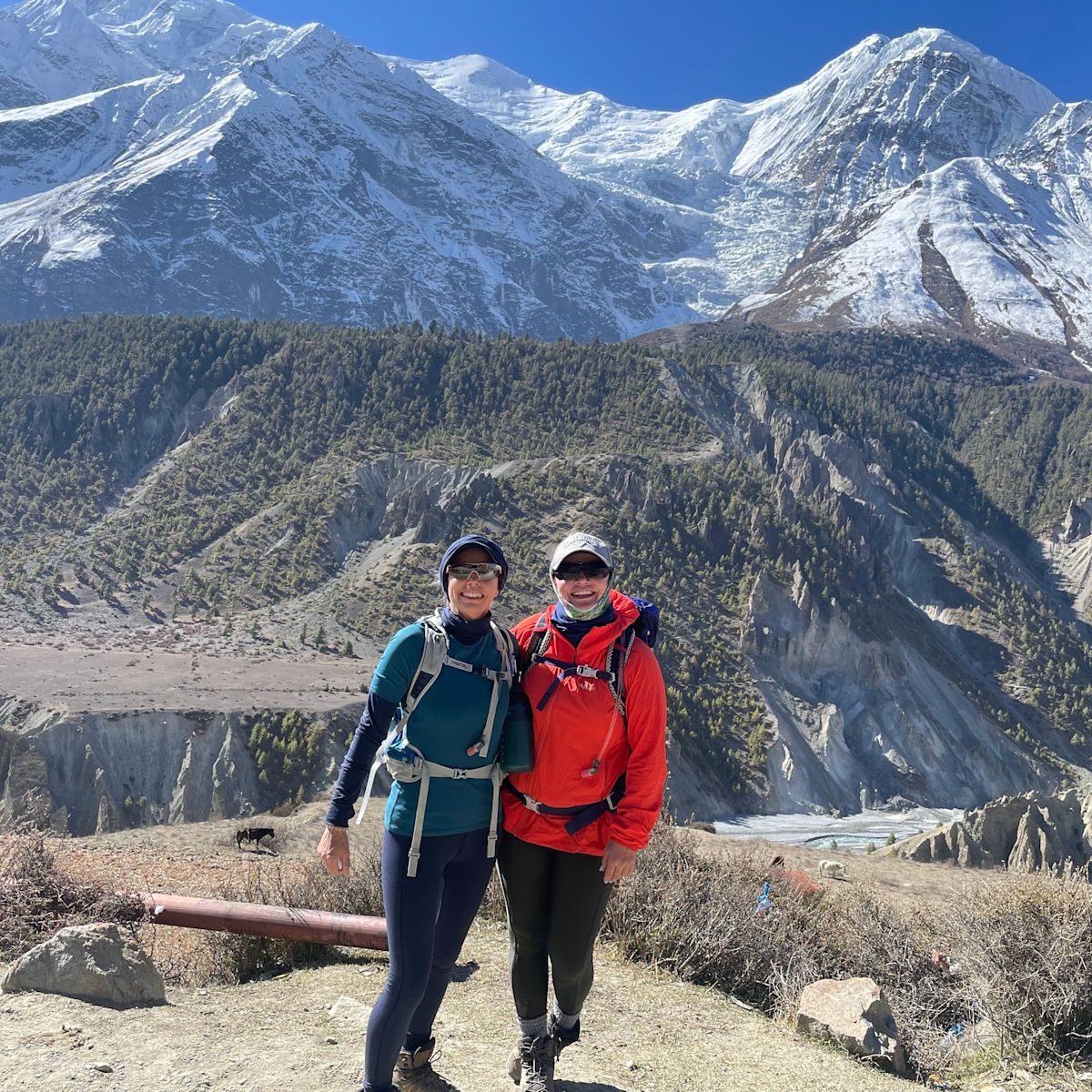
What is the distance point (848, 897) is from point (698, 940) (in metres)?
3.65

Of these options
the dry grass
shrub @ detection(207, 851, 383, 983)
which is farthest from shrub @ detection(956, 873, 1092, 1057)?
shrub @ detection(207, 851, 383, 983)

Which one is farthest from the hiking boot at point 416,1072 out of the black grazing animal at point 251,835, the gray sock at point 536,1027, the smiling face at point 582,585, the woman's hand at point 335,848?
the black grazing animal at point 251,835

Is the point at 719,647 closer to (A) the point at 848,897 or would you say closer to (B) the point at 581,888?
(A) the point at 848,897

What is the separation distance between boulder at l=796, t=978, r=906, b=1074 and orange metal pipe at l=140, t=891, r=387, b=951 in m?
2.59

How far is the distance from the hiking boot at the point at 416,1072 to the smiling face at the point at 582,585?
1972 millimetres

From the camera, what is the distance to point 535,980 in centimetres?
413

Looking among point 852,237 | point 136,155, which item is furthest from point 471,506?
point 136,155

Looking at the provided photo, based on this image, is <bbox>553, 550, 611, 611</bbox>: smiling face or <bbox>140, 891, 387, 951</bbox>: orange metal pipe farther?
<bbox>140, 891, 387, 951</bbox>: orange metal pipe

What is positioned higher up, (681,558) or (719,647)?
(681,558)

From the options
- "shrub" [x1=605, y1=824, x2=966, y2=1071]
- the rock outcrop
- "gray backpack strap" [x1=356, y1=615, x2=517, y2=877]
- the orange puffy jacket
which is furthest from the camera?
the rock outcrop

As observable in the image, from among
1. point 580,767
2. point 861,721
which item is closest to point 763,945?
point 580,767

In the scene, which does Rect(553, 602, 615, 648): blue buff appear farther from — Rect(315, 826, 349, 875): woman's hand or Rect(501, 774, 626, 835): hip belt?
Rect(315, 826, 349, 875): woman's hand

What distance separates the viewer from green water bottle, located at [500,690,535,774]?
380cm

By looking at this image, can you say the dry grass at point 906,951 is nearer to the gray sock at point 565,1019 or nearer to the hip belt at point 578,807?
the gray sock at point 565,1019
